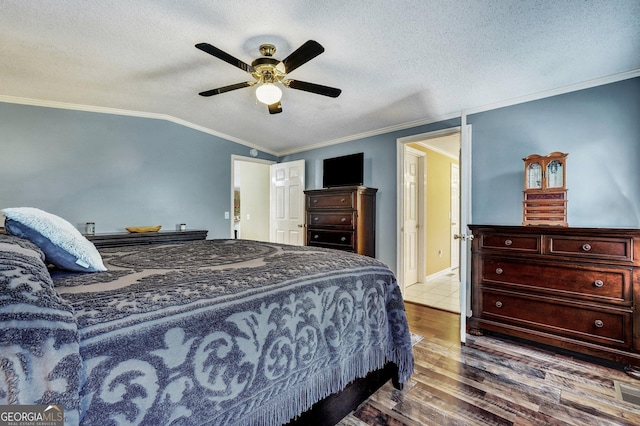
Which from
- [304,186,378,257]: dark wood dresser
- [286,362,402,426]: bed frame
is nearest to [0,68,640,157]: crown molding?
[304,186,378,257]: dark wood dresser

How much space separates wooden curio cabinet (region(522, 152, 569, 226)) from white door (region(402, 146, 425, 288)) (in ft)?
5.75

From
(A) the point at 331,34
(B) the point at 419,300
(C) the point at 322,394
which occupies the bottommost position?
(B) the point at 419,300

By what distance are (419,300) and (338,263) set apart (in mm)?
2787

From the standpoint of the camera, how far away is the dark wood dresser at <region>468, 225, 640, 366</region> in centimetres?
210

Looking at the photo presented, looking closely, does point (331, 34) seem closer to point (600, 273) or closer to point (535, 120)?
point (535, 120)

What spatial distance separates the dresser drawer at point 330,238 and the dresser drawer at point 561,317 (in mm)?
1720

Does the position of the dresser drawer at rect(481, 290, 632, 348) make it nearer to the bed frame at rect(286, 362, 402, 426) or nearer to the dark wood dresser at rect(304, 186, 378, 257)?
the bed frame at rect(286, 362, 402, 426)

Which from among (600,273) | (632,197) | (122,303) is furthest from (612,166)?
(122,303)

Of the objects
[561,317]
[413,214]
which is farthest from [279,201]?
[561,317]

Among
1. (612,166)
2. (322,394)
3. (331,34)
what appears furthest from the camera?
(612,166)

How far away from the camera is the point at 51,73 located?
279 cm

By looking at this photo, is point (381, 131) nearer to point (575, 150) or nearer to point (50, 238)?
point (575, 150)

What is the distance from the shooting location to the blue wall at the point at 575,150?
94.9 inches

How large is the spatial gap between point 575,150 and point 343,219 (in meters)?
2.50
